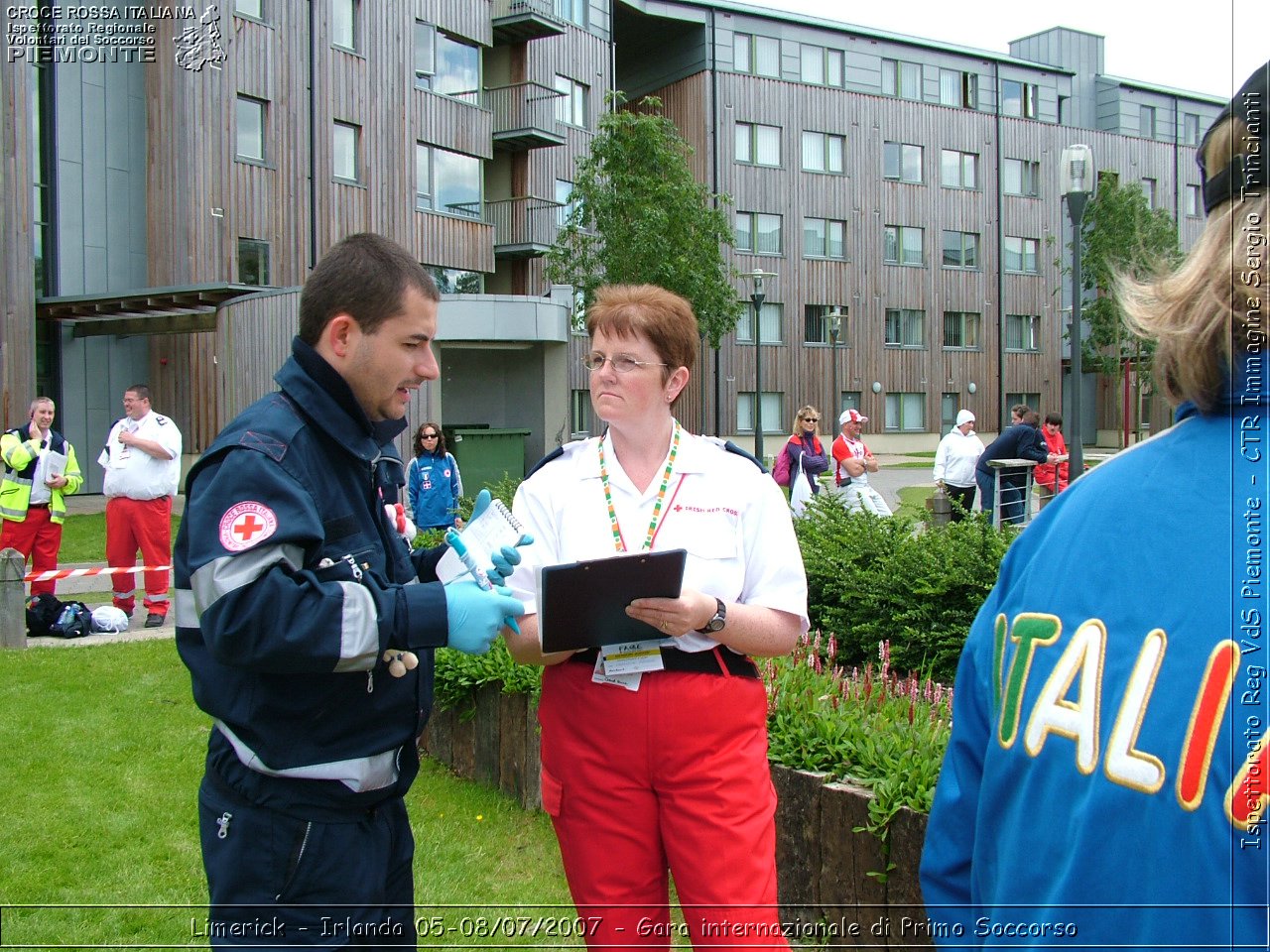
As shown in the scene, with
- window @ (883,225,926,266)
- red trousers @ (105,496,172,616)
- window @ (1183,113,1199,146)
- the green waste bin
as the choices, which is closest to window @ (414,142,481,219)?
the green waste bin

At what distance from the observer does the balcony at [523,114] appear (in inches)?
1324

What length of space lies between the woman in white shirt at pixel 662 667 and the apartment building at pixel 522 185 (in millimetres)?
20561

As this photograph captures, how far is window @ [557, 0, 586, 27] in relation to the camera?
35.9 m

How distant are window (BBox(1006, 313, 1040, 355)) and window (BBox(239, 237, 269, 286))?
34.3 metres

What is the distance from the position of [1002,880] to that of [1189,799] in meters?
0.28

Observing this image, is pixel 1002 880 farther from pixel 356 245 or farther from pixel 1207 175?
pixel 356 245

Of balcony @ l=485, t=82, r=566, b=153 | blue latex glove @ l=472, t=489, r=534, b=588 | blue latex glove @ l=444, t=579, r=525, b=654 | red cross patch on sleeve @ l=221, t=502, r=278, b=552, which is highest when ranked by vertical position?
balcony @ l=485, t=82, r=566, b=153

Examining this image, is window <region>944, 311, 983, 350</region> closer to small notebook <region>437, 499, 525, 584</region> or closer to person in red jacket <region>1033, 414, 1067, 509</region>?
person in red jacket <region>1033, 414, 1067, 509</region>

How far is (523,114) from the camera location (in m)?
33.9

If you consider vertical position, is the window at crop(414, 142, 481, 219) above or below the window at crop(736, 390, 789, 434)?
above

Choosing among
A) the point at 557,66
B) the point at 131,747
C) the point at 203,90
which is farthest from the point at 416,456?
the point at 557,66

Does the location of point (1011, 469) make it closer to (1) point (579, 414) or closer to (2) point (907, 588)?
(2) point (907, 588)

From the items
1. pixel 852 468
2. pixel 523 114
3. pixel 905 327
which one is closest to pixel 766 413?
pixel 905 327

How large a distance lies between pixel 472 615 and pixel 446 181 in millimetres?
31693
